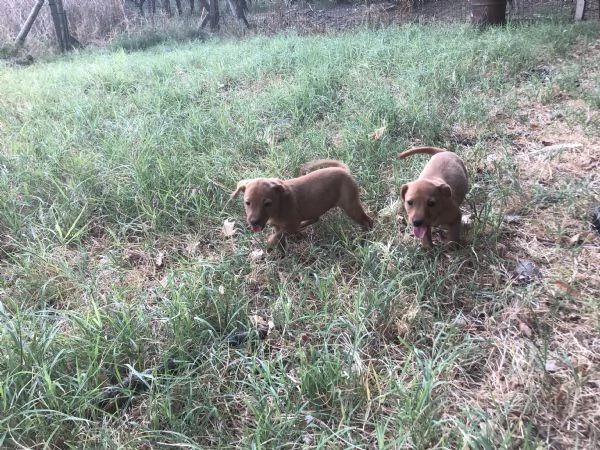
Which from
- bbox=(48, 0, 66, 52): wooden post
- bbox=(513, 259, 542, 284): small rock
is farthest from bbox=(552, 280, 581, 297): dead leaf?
bbox=(48, 0, 66, 52): wooden post

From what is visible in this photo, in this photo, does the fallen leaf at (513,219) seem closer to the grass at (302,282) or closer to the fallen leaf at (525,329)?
the grass at (302,282)

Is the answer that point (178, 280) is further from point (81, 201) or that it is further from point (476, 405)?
point (476, 405)

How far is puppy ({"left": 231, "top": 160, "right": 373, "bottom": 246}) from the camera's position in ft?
8.54

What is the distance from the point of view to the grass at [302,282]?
1.75 m

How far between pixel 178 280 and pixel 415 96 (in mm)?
3250

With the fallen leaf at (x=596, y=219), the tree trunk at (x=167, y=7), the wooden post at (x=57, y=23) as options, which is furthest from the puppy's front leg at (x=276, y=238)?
the tree trunk at (x=167, y=7)

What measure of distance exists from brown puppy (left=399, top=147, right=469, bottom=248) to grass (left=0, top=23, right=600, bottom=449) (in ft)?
0.70

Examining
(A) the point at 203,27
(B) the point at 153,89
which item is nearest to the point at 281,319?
(B) the point at 153,89

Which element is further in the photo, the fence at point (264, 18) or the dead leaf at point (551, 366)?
the fence at point (264, 18)

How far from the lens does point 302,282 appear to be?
2.50 m

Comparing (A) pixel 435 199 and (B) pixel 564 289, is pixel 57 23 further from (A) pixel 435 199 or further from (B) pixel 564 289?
(B) pixel 564 289

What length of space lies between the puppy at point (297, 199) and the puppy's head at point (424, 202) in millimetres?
534

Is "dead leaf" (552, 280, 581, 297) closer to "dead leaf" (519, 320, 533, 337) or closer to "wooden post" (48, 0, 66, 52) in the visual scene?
"dead leaf" (519, 320, 533, 337)

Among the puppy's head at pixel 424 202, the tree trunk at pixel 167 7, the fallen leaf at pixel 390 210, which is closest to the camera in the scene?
the puppy's head at pixel 424 202
